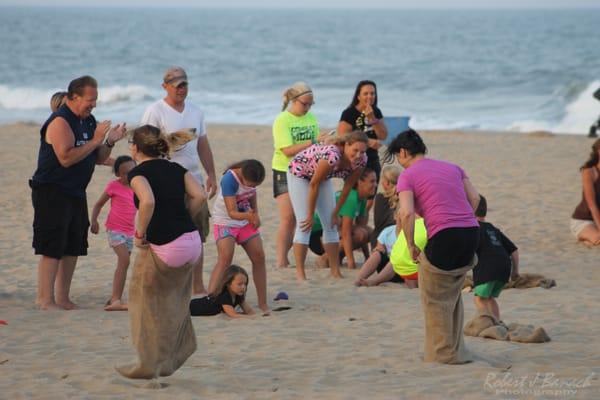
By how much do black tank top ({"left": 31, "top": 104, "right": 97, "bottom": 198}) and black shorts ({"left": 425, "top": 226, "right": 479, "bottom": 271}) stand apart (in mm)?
2732

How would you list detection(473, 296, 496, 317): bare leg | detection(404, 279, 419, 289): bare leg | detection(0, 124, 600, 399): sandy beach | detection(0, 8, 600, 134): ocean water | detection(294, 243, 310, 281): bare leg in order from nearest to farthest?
1. detection(0, 124, 600, 399): sandy beach
2. detection(473, 296, 496, 317): bare leg
3. detection(404, 279, 419, 289): bare leg
4. detection(294, 243, 310, 281): bare leg
5. detection(0, 8, 600, 134): ocean water

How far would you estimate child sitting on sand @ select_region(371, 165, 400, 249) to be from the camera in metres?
9.06

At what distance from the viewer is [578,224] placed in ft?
34.3

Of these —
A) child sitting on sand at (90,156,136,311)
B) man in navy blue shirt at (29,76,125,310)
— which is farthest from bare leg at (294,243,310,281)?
man in navy blue shirt at (29,76,125,310)

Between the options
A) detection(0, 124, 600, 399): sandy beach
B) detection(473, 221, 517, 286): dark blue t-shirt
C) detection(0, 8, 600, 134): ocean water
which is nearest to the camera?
detection(0, 124, 600, 399): sandy beach

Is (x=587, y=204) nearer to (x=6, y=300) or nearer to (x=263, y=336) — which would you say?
(x=263, y=336)

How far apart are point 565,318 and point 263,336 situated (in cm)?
218

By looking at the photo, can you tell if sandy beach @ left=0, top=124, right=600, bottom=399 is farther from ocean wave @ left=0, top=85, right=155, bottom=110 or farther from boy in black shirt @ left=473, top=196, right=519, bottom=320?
ocean wave @ left=0, top=85, right=155, bottom=110

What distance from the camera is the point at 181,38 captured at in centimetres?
8244

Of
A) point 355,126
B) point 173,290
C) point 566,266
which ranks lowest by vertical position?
point 566,266

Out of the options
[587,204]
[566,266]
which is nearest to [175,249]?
[566,266]

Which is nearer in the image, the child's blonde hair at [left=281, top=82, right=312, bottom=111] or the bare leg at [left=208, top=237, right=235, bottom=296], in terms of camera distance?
the bare leg at [left=208, top=237, right=235, bottom=296]

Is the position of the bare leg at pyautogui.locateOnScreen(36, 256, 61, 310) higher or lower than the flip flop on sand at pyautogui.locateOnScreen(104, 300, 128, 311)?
higher

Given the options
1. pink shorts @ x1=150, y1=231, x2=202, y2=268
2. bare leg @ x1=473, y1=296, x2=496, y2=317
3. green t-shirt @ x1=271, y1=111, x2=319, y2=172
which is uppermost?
green t-shirt @ x1=271, y1=111, x2=319, y2=172
